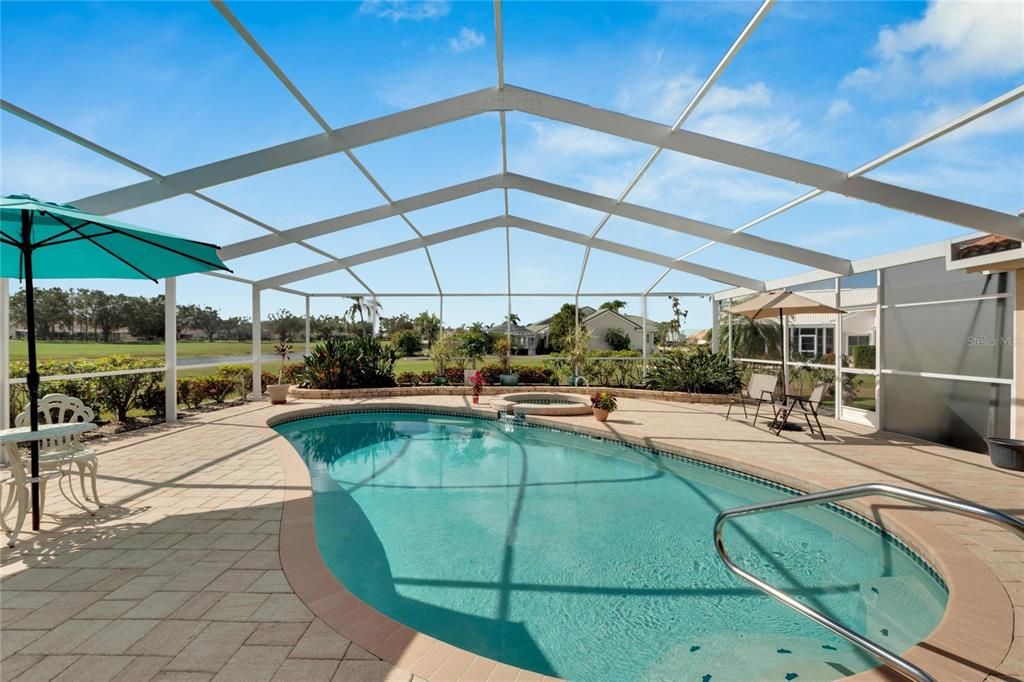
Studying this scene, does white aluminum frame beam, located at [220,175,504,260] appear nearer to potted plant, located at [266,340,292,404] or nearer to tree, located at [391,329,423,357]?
potted plant, located at [266,340,292,404]

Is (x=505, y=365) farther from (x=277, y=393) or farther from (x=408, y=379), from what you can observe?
(x=277, y=393)

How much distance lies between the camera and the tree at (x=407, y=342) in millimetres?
14652

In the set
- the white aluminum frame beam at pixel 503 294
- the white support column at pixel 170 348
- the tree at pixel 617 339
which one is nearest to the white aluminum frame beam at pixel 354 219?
the white support column at pixel 170 348

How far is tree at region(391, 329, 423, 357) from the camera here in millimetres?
14652

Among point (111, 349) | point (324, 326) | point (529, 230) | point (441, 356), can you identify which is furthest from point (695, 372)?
point (111, 349)

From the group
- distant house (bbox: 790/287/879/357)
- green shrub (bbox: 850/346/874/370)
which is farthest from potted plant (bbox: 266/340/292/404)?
green shrub (bbox: 850/346/874/370)

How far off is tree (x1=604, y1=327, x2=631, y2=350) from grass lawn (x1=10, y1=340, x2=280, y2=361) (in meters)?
32.8

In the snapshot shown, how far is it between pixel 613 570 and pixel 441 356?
10.5 m

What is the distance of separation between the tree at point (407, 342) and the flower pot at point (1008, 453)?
41.6ft

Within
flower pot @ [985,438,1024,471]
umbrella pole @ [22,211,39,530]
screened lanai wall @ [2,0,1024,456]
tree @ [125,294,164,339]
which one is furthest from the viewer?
tree @ [125,294,164,339]

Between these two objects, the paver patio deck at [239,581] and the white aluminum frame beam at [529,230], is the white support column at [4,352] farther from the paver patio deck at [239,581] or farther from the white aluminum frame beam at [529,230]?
the white aluminum frame beam at [529,230]

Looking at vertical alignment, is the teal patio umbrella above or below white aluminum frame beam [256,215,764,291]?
below

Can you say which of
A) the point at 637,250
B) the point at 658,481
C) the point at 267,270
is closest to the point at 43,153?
the point at 267,270

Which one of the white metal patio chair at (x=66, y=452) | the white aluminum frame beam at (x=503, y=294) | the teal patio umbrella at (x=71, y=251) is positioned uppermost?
the white aluminum frame beam at (x=503, y=294)
